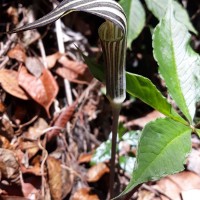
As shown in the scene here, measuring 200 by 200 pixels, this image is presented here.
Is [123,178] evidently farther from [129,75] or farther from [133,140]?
[129,75]

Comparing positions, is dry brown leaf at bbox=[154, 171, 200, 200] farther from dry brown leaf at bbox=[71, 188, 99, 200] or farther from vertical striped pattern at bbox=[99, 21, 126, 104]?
vertical striped pattern at bbox=[99, 21, 126, 104]

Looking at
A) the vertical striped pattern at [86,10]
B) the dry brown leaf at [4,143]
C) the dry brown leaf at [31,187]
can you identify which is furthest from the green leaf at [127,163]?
the vertical striped pattern at [86,10]

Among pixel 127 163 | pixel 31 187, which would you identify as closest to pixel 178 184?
pixel 127 163

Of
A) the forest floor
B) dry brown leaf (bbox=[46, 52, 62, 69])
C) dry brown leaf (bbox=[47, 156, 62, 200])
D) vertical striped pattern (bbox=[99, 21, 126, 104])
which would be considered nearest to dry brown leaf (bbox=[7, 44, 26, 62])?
the forest floor

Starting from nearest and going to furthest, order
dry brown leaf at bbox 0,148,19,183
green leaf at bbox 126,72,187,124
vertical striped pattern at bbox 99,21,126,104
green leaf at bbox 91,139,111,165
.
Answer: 1. vertical striped pattern at bbox 99,21,126,104
2. green leaf at bbox 126,72,187,124
3. dry brown leaf at bbox 0,148,19,183
4. green leaf at bbox 91,139,111,165

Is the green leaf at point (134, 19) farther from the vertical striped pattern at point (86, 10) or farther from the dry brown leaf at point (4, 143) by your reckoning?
the vertical striped pattern at point (86, 10)

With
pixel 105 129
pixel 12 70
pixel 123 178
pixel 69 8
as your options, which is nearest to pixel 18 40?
pixel 12 70
